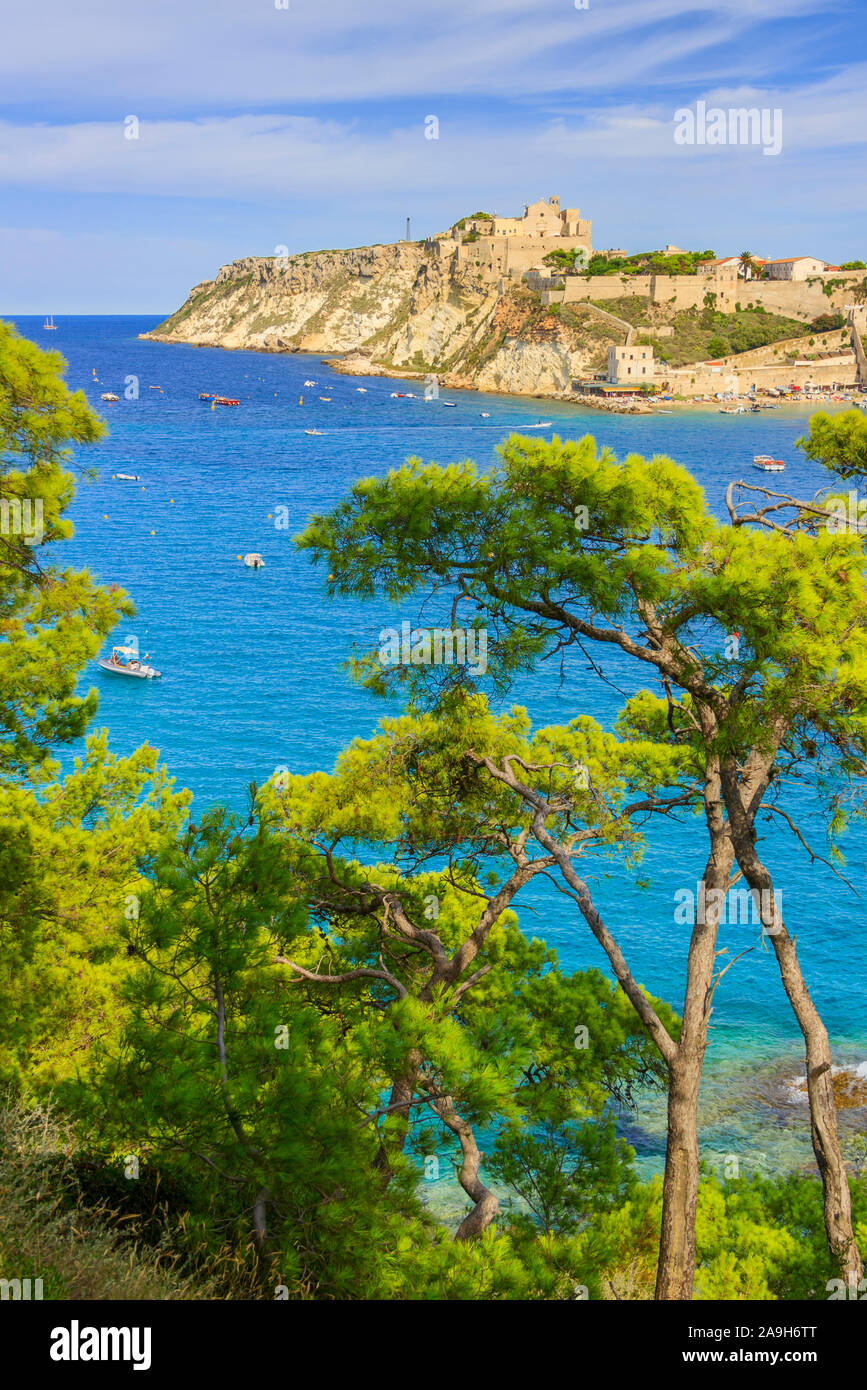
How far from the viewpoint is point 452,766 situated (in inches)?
408

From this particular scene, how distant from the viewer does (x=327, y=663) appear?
4053 centimetres

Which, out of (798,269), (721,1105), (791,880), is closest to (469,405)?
(798,269)

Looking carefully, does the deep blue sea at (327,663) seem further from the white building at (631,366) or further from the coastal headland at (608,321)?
the coastal headland at (608,321)

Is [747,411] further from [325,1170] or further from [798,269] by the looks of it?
[325,1170]

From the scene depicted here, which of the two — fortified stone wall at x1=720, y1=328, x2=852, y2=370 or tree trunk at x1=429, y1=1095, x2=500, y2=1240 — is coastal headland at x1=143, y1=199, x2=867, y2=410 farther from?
tree trunk at x1=429, y1=1095, x2=500, y2=1240

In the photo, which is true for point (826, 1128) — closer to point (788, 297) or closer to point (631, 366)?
point (631, 366)

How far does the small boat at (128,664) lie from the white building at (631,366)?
3709 inches

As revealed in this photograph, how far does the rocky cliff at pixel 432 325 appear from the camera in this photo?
12650 centimetres

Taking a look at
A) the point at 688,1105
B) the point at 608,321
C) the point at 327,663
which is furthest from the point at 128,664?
the point at 608,321

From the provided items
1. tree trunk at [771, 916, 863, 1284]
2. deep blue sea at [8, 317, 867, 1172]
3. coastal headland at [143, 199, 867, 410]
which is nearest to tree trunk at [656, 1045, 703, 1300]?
tree trunk at [771, 916, 863, 1284]

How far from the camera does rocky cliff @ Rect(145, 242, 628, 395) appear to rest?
126m

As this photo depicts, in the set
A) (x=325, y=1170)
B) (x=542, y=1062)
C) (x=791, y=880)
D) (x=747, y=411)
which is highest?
(x=747, y=411)

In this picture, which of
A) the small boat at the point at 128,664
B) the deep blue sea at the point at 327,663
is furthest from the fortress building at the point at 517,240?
the small boat at the point at 128,664
